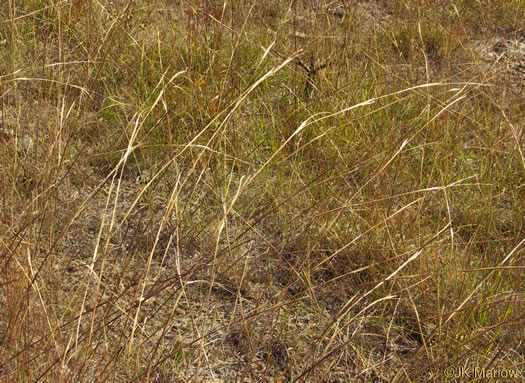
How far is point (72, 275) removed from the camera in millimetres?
1419

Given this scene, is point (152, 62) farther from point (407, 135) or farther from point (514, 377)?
point (514, 377)

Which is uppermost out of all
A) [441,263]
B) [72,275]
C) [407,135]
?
[407,135]

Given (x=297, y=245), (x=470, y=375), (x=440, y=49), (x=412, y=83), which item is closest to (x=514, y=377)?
(x=470, y=375)

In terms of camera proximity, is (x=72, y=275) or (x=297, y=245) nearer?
(x=72, y=275)

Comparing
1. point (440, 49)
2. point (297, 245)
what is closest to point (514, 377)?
point (297, 245)

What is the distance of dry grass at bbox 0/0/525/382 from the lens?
44.1 inches

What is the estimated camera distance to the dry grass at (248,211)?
112cm

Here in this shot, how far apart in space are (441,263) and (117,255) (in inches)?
33.0

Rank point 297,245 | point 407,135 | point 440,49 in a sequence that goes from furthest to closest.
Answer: point 440,49
point 407,135
point 297,245

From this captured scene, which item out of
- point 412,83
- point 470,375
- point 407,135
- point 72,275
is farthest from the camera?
point 412,83

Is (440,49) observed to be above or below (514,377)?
above

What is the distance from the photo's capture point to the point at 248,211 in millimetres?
1647

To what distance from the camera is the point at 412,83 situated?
2.08 m

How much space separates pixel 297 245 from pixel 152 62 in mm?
853
